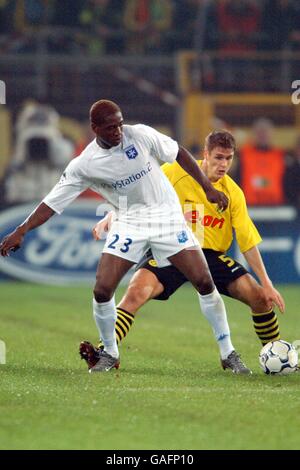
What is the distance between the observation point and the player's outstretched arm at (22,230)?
303 inches

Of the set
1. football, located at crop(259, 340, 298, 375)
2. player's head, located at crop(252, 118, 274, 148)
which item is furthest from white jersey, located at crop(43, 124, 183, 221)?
player's head, located at crop(252, 118, 274, 148)

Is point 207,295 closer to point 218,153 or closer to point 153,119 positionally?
point 218,153

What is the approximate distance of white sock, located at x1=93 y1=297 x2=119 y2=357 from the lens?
25.8 ft

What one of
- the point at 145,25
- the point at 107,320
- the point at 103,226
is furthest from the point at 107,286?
the point at 145,25

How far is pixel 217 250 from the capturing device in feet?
28.4

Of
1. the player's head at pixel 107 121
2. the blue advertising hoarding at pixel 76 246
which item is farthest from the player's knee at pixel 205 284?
the blue advertising hoarding at pixel 76 246

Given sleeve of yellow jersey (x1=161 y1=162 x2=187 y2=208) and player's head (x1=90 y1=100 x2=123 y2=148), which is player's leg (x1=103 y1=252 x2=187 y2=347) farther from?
player's head (x1=90 y1=100 x2=123 y2=148)

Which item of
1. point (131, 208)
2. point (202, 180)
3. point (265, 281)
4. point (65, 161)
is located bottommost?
point (265, 281)

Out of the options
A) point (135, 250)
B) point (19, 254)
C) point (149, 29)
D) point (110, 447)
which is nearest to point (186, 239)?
point (135, 250)

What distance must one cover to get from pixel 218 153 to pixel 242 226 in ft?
1.97

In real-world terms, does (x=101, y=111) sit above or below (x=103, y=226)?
above

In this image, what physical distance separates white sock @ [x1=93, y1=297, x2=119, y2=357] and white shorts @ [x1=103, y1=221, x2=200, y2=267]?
0.37 metres

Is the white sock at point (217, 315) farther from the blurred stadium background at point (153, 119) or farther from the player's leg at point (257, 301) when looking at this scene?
the blurred stadium background at point (153, 119)

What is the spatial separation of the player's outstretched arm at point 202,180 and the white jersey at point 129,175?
0.07 meters
